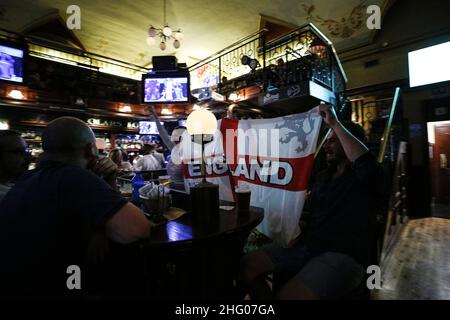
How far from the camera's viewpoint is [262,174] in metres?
2.01

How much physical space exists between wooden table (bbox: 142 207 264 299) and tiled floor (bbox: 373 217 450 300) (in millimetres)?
2125

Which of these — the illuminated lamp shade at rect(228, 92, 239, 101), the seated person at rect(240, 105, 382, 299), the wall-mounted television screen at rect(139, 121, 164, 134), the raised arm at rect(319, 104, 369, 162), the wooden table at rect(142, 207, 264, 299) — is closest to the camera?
the wooden table at rect(142, 207, 264, 299)

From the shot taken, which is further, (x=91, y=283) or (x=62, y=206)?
(x=91, y=283)

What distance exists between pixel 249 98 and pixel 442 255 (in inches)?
242

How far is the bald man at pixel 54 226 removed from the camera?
3.41ft

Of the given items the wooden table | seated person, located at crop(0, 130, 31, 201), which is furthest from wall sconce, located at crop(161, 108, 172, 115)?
the wooden table

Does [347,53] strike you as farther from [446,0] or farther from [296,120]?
[296,120]

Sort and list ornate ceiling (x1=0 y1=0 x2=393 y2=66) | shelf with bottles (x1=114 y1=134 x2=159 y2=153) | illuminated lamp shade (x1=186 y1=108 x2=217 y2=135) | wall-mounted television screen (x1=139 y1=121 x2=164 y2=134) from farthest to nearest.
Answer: shelf with bottles (x1=114 y1=134 x2=159 y2=153) < wall-mounted television screen (x1=139 y1=121 x2=164 y2=134) < ornate ceiling (x1=0 y1=0 x2=393 y2=66) < illuminated lamp shade (x1=186 y1=108 x2=217 y2=135)

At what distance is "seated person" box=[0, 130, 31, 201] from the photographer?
72.8 inches

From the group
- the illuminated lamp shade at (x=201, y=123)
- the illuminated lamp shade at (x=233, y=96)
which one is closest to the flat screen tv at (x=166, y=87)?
the illuminated lamp shade at (x=233, y=96)

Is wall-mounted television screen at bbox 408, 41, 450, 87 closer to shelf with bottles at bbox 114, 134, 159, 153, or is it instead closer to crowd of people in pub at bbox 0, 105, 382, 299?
crowd of people in pub at bbox 0, 105, 382, 299

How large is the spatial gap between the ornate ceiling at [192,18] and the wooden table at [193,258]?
27.3 feet

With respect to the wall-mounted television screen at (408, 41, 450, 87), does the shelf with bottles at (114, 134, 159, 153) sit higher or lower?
lower
